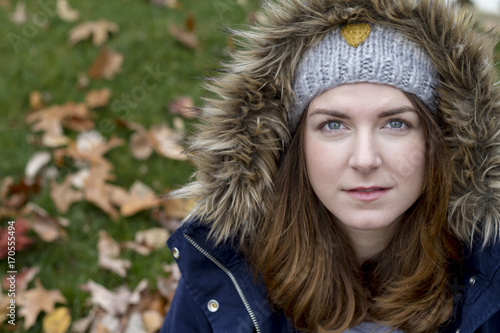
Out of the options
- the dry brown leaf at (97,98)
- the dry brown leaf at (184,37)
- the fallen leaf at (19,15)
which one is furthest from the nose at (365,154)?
the fallen leaf at (19,15)

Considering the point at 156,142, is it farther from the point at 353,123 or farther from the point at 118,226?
the point at 353,123

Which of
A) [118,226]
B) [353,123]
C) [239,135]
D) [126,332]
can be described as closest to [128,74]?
[118,226]

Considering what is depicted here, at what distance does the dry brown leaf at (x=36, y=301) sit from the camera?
2722 millimetres

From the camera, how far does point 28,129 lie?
3.83 m

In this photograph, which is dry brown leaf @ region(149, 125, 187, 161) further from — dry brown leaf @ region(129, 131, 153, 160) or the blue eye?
the blue eye

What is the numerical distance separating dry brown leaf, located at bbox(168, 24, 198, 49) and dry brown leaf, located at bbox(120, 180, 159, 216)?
1.60m

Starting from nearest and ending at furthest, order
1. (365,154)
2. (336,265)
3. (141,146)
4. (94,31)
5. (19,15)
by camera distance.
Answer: (365,154) → (336,265) → (141,146) → (94,31) → (19,15)

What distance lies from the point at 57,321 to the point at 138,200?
879 mm

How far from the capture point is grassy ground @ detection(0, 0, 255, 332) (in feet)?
9.98

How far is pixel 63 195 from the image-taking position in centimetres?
337

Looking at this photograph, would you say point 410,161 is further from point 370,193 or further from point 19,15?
point 19,15

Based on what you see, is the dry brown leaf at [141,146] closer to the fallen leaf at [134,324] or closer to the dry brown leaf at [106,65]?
the dry brown leaf at [106,65]

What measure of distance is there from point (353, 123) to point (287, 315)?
83 centimetres

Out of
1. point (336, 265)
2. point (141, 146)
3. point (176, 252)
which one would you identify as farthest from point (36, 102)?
point (336, 265)
